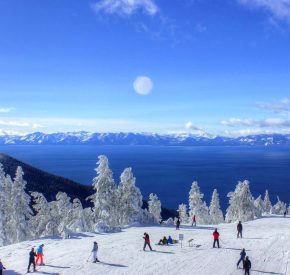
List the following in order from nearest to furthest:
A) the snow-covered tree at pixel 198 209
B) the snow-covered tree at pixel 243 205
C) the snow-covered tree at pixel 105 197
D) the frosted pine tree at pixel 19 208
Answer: the snow-covered tree at pixel 105 197
the frosted pine tree at pixel 19 208
the snow-covered tree at pixel 243 205
the snow-covered tree at pixel 198 209

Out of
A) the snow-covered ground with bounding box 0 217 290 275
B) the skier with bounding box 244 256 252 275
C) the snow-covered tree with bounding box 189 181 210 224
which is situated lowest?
the snow-covered tree with bounding box 189 181 210 224

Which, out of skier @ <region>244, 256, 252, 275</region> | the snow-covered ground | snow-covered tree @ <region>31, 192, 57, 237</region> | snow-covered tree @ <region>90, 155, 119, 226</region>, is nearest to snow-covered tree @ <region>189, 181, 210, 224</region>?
snow-covered tree @ <region>90, 155, 119, 226</region>

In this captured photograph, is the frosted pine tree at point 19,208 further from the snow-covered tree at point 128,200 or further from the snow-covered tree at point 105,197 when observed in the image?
the snow-covered tree at point 128,200

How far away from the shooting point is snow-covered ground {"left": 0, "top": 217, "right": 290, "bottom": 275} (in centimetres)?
2662

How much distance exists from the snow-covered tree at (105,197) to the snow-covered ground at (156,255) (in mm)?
12320

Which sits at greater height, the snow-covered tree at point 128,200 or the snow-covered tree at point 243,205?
the snow-covered tree at point 128,200

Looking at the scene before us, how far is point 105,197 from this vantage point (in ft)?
171

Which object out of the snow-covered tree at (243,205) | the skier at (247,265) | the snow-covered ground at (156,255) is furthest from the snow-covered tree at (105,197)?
the skier at (247,265)

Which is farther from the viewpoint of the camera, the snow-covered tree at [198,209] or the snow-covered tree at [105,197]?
the snow-covered tree at [198,209]

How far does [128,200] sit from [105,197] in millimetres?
3276

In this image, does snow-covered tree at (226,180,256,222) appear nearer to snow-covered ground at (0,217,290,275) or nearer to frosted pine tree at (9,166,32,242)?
snow-covered ground at (0,217,290,275)

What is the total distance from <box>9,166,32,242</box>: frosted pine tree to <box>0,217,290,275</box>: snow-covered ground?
21.5m

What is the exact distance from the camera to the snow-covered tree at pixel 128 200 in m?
51.9

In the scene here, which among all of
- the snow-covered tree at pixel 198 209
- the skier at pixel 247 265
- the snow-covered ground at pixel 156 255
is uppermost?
the skier at pixel 247 265
